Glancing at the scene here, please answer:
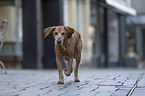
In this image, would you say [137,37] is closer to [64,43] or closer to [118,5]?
[118,5]

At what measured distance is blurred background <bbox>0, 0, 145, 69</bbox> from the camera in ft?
43.6

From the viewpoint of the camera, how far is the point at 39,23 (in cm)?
1359

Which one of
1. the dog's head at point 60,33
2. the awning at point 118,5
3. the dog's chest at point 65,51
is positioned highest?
the awning at point 118,5

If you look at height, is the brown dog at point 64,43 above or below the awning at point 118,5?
below

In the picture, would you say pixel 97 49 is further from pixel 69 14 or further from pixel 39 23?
pixel 39 23

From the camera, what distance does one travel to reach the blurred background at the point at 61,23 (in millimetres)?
13281

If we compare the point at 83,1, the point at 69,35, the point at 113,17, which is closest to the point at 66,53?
the point at 69,35

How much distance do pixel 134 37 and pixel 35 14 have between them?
70.4 feet

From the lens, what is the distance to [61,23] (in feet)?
45.3

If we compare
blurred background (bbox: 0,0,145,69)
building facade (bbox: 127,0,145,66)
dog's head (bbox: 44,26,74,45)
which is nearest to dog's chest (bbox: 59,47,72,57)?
dog's head (bbox: 44,26,74,45)

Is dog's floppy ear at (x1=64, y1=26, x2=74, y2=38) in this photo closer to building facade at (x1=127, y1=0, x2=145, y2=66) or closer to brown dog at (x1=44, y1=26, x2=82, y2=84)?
brown dog at (x1=44, y1=26, x2=82, y2=84)

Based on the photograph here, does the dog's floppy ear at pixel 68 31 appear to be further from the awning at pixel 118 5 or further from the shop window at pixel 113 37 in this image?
the shop window at pixel 113 37

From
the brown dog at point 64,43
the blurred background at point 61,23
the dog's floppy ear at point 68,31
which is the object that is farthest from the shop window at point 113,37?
the dog's floppy ear at point 68,31

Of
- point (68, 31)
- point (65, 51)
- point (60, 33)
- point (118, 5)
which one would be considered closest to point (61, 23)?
point (118, 5)
